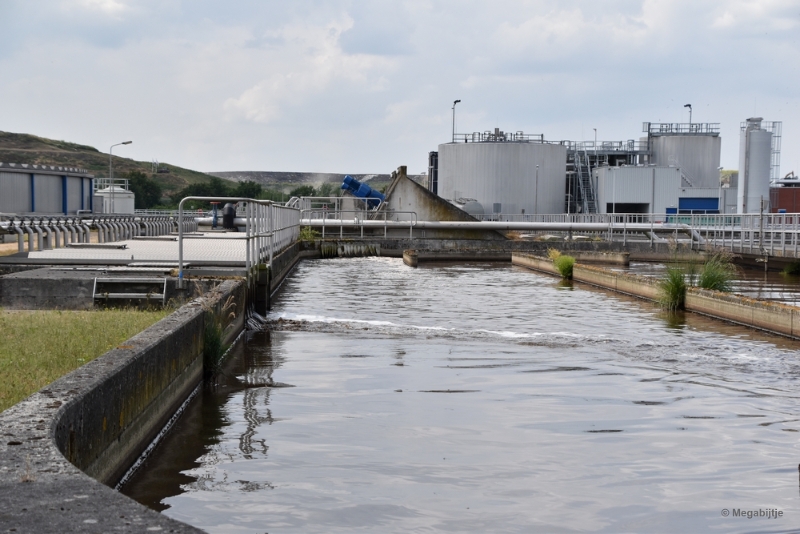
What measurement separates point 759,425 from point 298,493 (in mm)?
4126

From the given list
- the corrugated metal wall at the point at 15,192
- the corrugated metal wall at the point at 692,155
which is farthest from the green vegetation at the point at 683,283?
the corrugated metal wall at the point at 692,155

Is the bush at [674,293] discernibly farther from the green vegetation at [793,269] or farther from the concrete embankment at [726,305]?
the green vegetation at [793,269]

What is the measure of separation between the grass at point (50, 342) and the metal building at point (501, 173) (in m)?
61.1

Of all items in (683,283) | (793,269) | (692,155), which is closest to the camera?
(683,283)

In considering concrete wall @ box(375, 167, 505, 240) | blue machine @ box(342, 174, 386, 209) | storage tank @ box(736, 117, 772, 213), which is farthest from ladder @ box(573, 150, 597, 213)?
concrete wall @ box(375, 167, 505, 240)

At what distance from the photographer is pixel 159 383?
7.61 meters

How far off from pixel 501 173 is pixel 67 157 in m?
109

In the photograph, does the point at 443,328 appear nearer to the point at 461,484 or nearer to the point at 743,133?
the point at 461,484

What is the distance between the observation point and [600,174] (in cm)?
7081

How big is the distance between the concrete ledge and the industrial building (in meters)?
60.6

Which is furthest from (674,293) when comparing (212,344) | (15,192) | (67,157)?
(67,157)

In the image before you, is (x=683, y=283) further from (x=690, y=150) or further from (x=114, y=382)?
(x=690, y=150)

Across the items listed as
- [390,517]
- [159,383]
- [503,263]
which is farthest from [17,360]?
[503,263]

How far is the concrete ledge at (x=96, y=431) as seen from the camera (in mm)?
3631
